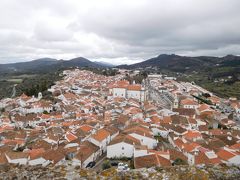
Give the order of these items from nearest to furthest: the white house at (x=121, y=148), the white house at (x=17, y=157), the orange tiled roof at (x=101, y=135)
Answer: the white house at (x=17, y=157) < the white house at (x=121, y=148) < the orange tiled roof at (x=101, y=135)

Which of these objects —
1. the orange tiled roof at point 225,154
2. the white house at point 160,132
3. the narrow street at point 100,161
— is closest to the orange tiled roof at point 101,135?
the narrow street at point 100,161

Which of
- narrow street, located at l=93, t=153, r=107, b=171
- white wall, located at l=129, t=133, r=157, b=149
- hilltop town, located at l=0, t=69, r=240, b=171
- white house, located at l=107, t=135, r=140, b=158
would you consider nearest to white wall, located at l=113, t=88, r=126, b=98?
hilltop town, located at l=0, t=69, r=240, b=171

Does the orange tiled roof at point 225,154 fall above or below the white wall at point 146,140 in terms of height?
below

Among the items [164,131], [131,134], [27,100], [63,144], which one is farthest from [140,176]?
[27,100]

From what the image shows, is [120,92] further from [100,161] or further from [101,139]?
[100,161]

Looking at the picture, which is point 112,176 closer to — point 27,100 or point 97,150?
point 97,150

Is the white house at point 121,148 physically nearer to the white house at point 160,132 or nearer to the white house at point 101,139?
the white house at point 101,139

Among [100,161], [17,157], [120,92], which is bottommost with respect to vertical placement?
[100,161]

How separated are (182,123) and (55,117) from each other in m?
23.1

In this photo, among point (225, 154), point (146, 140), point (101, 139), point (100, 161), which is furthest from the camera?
point (146, 140)

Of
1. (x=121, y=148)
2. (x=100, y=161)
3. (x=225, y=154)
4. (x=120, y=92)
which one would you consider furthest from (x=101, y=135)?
(x=120, y=92)

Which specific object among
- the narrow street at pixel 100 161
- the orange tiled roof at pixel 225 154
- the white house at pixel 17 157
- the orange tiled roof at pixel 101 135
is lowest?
the narrow street at pixel 100 161

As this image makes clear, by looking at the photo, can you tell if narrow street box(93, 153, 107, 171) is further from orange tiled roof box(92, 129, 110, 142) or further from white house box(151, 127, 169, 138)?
white house box(151, 127, 169, 138)

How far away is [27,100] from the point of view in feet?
219
